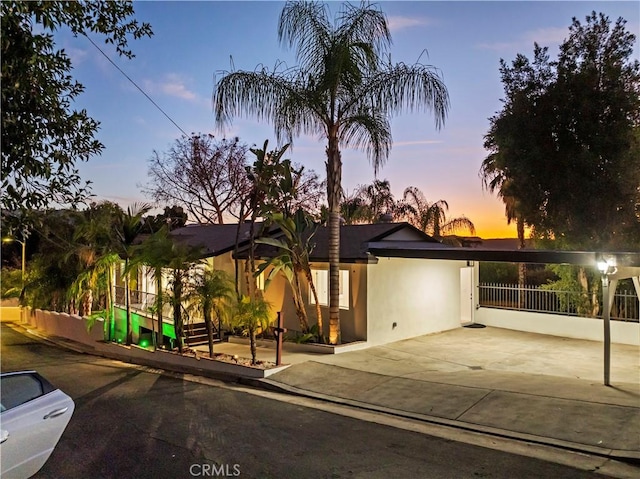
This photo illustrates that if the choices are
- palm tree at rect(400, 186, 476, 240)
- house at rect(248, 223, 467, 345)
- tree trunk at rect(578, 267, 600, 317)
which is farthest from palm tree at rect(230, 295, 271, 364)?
palm tree at rect(400, 186, 476, 240)

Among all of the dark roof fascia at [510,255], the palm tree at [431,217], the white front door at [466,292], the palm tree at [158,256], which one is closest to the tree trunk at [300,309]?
the dark roof fascia at [510,255]

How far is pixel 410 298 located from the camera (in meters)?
14.9

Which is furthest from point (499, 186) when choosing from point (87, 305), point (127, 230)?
point (87, 305)

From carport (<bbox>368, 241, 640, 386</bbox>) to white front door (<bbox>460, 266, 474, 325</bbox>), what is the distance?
439cm

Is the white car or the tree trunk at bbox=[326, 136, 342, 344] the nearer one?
the white car

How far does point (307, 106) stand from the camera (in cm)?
1270

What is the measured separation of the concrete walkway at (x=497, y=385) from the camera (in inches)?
281

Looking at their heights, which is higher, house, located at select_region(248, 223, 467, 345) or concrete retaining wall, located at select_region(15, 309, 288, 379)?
house, located at select_region(248, 223, 467, 345)

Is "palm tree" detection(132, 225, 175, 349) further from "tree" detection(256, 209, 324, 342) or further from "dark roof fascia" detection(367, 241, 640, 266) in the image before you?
"dark roof fascia" detection(367, 241, 640, 266)

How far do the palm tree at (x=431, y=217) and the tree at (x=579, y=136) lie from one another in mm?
10660

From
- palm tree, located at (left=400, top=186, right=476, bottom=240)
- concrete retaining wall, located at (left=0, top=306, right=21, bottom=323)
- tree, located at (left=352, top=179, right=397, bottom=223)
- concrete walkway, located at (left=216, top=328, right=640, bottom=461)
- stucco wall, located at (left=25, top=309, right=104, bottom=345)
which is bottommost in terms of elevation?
concrete retaining wall, located at (left=0, top=306, right=21, bottom=323)

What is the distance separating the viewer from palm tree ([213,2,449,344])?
12266 mm

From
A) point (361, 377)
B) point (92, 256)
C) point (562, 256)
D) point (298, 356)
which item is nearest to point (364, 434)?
point (361, 377)

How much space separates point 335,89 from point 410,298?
6559 millimetres
